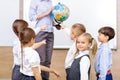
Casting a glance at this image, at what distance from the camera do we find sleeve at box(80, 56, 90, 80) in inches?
98.3

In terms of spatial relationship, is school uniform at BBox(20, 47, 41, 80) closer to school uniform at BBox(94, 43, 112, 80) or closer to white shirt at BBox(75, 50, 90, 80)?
white shirt at BBox(75, 50, 90, 80)

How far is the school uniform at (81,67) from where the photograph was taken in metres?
2.50

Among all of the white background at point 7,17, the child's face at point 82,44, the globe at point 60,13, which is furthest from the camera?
the white background at point 7,17

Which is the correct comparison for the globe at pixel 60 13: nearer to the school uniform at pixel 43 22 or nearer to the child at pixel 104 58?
the school uniform at pixel 43 22

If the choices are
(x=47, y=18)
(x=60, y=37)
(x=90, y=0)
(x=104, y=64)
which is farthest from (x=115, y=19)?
(x=104, y=64)

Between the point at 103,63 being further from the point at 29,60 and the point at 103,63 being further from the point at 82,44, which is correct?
the point at 29,60

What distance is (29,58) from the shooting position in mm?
2547

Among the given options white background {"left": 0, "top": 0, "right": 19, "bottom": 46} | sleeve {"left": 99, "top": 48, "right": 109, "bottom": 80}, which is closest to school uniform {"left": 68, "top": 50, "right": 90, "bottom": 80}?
sleeve {"left": 99, "top": 48, "right": 109, "bottom": 80}

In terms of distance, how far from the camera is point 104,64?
2.77 meters

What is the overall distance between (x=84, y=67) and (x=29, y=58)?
47 centimetres

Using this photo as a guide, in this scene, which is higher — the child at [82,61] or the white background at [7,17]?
the white background at [7,17]

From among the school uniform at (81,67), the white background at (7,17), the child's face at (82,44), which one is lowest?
the school uniform at (81,67)

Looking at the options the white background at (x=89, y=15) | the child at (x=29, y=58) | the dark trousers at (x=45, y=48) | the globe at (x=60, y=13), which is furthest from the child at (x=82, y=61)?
the white background at (x=89, y=15)

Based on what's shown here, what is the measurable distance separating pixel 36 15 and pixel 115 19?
4.25 feet
